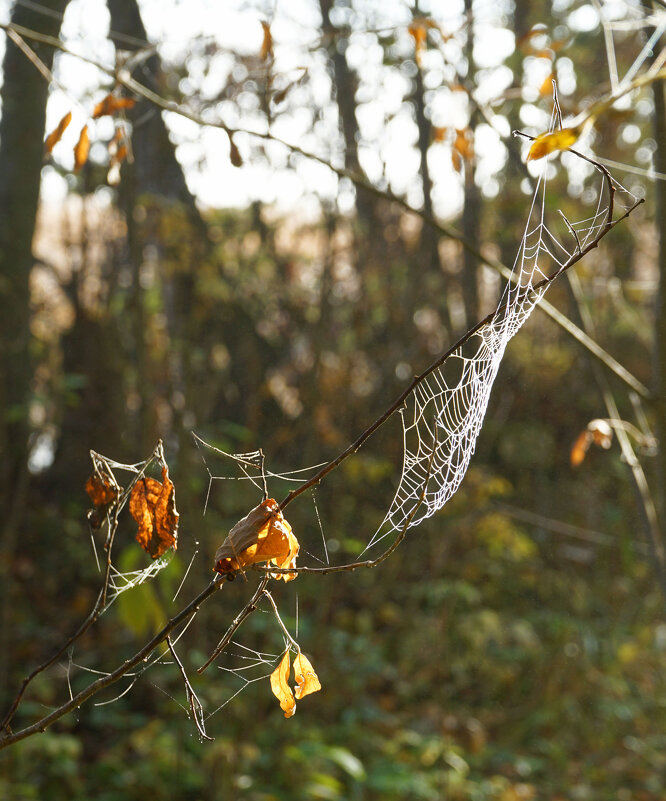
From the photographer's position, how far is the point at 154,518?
1.02 meters

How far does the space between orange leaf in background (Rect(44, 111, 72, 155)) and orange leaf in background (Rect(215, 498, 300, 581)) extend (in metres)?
1.11

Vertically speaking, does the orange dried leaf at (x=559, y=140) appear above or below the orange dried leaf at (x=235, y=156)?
below

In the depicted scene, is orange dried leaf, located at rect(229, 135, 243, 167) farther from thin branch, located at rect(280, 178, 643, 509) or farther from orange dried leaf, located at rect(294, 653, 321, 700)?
orange dried leaf, located at rect(294, 653, 321, 700)

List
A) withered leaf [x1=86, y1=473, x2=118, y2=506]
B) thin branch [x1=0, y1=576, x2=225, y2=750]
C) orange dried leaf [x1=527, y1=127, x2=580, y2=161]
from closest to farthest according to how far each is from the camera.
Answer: orange dried leaf [x1=527, y1=127, x2=580, y2=161] → thin branch [x1=0, y1=576, x2=225, y2=750] → withered leaf [x1=86, y1=473, x2=118, y2=506]

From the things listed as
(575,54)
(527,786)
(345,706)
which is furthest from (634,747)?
(575,54)

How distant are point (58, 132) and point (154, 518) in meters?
1.04

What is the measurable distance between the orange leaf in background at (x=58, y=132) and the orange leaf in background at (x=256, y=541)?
111 centimetres

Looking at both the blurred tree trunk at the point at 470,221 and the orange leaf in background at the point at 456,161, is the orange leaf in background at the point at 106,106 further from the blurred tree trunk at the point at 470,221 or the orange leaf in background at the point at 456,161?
the blurred tree trunk at the point at 470,221

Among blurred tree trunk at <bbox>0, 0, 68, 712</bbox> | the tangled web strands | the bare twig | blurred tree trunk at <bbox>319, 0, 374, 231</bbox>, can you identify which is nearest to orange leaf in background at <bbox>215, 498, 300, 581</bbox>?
the tangled web strands

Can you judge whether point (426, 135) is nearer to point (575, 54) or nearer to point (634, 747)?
point (575, 54)

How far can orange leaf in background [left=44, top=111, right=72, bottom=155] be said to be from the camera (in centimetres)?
166

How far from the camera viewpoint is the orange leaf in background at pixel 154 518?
1.01 m

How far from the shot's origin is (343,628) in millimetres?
5184

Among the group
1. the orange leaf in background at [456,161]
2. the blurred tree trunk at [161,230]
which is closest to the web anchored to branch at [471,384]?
the orange leaf in background at [456,161]
